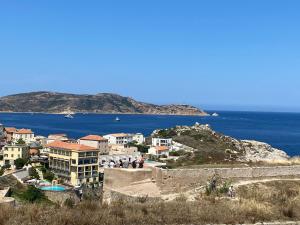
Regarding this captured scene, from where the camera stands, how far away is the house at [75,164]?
2352 inches

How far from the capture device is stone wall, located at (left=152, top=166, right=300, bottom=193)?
15617 mm

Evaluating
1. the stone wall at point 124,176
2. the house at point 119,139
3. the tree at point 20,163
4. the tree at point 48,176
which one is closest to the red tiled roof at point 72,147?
the tree at point 20,163

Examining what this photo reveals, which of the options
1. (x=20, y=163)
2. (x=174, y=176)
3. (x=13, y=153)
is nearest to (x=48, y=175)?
(x=20, y=163)

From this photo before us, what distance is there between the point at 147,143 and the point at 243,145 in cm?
2381

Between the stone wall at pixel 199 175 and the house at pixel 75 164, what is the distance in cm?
4331

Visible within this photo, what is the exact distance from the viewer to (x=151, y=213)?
28.2 feet

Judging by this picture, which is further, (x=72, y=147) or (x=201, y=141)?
(x=201, y=141)

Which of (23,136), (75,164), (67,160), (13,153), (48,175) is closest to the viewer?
(48,175)

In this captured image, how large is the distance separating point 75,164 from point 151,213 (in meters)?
54.0

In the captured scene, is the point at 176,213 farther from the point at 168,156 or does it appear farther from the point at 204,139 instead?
the point at 204,139

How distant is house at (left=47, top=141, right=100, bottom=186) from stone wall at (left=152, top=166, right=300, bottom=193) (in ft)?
142

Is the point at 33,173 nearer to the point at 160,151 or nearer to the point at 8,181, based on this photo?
the point at 8,181

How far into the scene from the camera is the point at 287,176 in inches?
690

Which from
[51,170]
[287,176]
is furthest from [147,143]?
[287,176]
